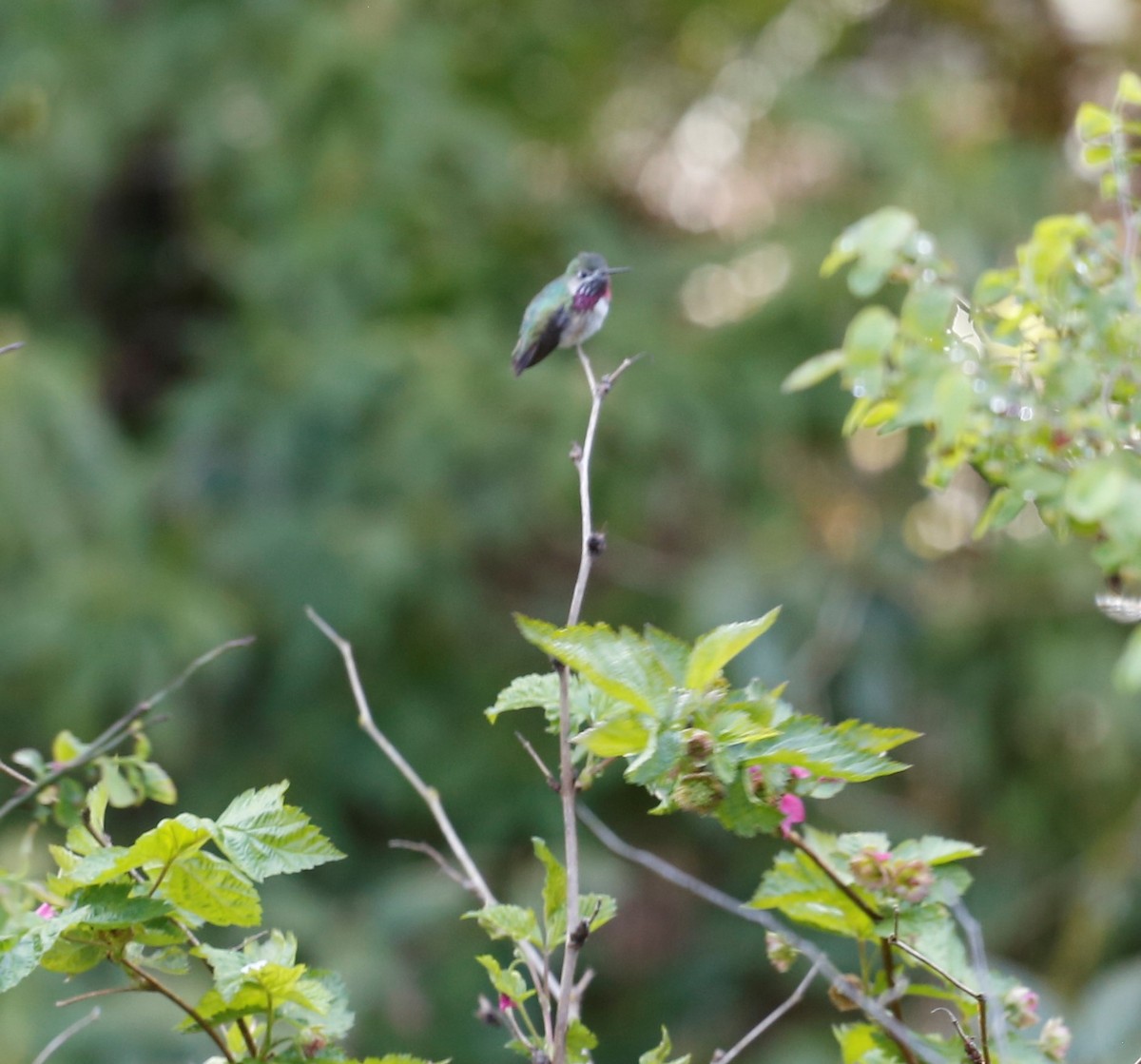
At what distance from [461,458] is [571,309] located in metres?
2.71

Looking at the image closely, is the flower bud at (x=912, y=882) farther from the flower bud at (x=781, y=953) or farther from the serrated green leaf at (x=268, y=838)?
the serrated green leaf at (x=268, y=838)

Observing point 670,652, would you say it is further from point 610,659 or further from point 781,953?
point 781,953

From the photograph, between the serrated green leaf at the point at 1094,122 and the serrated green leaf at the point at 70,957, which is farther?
the serrated green leaf at the point at 1094,122

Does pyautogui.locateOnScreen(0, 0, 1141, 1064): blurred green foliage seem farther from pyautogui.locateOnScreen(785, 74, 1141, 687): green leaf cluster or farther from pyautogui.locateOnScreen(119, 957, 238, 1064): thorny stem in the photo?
pyautogui.locateOnScreen(119, 957, 238, 1064): thorny stem

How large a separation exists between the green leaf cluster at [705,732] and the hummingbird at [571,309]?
513mm

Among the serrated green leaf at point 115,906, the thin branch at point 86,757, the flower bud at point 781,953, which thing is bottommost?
the flower bud at point 781,953

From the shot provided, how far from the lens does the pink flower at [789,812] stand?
0.84 meters

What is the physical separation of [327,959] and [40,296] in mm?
2092

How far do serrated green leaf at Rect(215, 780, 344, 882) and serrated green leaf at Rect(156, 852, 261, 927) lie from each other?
1 centimetres

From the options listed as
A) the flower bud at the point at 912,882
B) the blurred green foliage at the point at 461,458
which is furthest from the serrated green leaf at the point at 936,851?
the blurred green foliage at the point at 461,458

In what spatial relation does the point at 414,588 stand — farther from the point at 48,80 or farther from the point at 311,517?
the point at 48,80

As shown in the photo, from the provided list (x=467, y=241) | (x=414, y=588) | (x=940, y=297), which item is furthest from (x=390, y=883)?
(x=940, y=297)

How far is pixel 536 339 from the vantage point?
4.38 feet

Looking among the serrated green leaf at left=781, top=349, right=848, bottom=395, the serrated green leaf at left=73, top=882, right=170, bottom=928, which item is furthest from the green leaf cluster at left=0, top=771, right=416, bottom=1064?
the serrated green leaf at left=781, top=349, right=848, bottom=395
